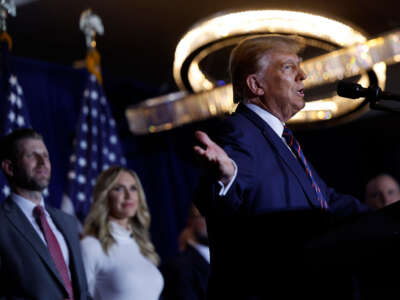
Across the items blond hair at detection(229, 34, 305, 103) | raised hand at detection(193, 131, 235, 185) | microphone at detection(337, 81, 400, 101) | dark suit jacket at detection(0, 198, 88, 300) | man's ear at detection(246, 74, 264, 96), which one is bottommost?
dark suit jacket at detection(0, 198, 88, 300)

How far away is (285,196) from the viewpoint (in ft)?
5.04

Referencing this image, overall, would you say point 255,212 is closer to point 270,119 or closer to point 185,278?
point 270,119

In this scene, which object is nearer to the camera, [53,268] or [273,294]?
[273,294]

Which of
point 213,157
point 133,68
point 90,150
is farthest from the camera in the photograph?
point 133,68

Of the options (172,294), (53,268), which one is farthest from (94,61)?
(53,268)

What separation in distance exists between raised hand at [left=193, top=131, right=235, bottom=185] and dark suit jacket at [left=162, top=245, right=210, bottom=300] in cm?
212

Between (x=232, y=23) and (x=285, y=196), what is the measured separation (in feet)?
6.86

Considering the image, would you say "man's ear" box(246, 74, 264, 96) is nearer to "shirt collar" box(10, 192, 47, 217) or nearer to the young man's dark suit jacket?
the young man's dark suit jacket

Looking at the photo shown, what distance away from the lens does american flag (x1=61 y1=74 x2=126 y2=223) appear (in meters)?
4.57

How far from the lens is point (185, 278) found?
11.3 feet

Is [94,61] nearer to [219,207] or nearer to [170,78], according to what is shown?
[170,78]

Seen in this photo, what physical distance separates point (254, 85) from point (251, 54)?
11 cm

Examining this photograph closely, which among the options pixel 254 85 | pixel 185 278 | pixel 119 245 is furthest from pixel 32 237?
pixel 254 85

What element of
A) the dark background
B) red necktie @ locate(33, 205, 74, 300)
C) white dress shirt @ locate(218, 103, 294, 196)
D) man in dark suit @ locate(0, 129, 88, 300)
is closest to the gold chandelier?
the dark background
